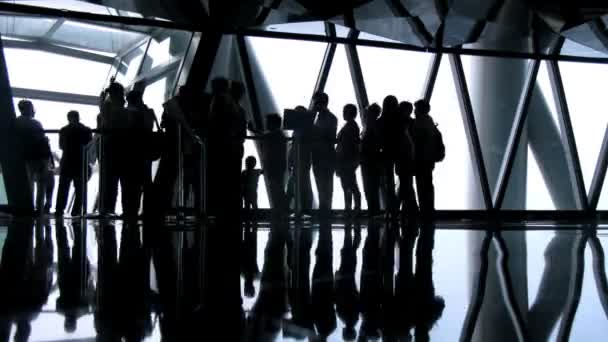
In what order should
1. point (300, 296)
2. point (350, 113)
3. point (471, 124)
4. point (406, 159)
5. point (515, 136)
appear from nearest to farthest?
1. point (300, 296)
2. point (406, 159)
3. point (350, 113)
4. point (471, 124)
5. point (515, 136)

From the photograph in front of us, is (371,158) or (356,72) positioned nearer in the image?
(371,158)

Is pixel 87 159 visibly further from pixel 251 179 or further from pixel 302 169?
pixel 302 169

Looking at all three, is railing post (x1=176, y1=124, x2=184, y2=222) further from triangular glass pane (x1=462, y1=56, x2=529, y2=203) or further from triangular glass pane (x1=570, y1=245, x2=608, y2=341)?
triangular glass pane (x1=462, y1=56, x2=529, y2=203)

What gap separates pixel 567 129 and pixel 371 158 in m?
7.09

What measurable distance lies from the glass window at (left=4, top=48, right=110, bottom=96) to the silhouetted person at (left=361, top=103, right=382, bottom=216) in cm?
493

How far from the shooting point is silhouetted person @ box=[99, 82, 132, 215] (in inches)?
323

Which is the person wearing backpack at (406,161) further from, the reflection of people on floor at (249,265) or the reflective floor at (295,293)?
the reflective floor at (295,293)

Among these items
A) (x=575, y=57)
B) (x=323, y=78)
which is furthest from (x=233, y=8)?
(x=575, y=57)

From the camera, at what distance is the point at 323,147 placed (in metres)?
9.41

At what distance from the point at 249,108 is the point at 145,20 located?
238 cm

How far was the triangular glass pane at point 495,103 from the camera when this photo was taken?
1445 cm

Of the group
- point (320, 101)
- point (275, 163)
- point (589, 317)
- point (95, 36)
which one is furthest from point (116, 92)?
→ point (589, 317)

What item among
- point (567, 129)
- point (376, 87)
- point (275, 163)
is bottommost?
point (275, 163)

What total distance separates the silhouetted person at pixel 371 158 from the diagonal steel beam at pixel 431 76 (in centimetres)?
454
